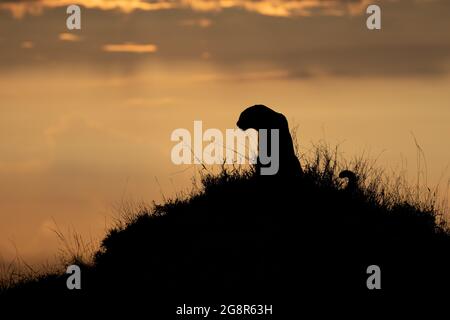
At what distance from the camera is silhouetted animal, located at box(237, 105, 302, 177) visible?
55.8 feet

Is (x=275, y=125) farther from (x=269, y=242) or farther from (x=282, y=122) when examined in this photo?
(x=269, y=242)

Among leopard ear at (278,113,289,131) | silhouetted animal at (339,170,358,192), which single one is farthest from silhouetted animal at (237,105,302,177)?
silhouetted animal at (339,170,358,192)

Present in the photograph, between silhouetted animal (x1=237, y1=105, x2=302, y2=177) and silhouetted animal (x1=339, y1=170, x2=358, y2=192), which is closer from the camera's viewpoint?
silhouetted animal (x1=339, y1=170, x2=358, y2=192)

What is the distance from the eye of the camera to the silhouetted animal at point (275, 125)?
17.0 m

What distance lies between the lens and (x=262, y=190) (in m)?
16.4

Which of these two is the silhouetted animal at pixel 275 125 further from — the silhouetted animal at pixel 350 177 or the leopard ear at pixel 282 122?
the silhouetted animal at pixel 350 177

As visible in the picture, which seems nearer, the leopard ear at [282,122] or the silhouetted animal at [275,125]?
the silhouetted animal at [275,125]

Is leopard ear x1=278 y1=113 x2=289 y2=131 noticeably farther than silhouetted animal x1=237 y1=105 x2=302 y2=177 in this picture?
Yes

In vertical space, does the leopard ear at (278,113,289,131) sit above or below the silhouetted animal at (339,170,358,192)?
above

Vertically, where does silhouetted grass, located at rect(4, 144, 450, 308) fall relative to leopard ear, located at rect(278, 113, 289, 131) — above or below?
below

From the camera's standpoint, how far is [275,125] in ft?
57.5

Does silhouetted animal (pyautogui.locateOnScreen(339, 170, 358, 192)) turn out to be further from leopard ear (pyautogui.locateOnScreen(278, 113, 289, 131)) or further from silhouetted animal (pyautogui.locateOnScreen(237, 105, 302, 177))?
leopard ear (pyautogui.locateOnScreen(278, 113, 289, 131))

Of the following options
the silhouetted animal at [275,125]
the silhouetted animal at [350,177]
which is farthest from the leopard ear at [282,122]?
the silhouetted animal at [350,177]

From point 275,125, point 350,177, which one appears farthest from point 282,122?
point 350,177
